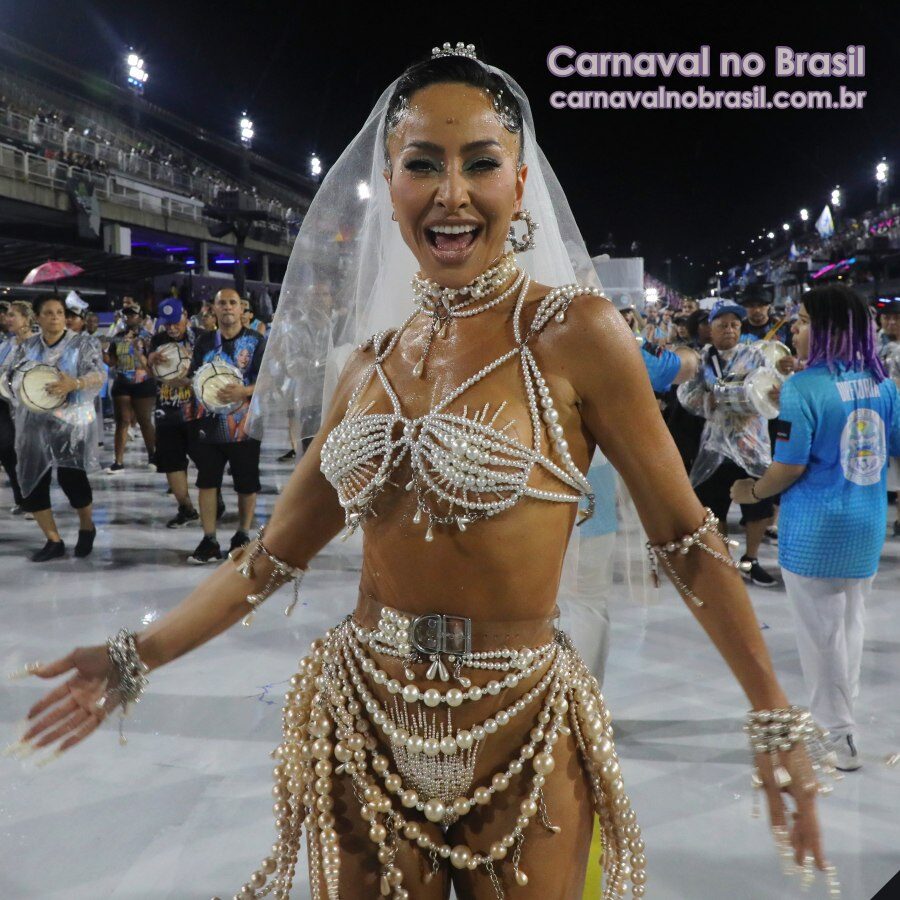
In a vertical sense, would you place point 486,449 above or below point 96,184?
below

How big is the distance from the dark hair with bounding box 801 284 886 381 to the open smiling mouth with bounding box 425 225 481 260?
2154 millimetres

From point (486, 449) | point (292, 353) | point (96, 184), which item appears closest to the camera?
point (486, 449)

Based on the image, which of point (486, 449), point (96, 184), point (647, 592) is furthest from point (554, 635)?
point (96, 184)

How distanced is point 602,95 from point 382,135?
6464 mm

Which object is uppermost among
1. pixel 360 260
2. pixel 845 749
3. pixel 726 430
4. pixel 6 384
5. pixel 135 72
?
pixel 135 72

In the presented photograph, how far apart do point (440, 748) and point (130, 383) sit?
8.53 meters

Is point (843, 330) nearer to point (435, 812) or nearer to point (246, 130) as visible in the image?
point (435, 812)

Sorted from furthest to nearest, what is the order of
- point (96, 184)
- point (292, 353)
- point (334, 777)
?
point (96, 184) < point (292, 353) < point (334, 777)

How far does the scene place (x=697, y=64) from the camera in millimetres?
7688

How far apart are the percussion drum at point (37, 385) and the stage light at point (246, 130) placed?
40.1 metres

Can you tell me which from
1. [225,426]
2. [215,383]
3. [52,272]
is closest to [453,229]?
[215,383]

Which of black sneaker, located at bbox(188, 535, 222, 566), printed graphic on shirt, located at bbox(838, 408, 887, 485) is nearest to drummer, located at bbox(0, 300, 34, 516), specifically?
black sneaker, located at bbox(188, 535, 222, 566)

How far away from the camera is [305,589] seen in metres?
5.37

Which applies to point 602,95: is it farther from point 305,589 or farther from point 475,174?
point 475,174
